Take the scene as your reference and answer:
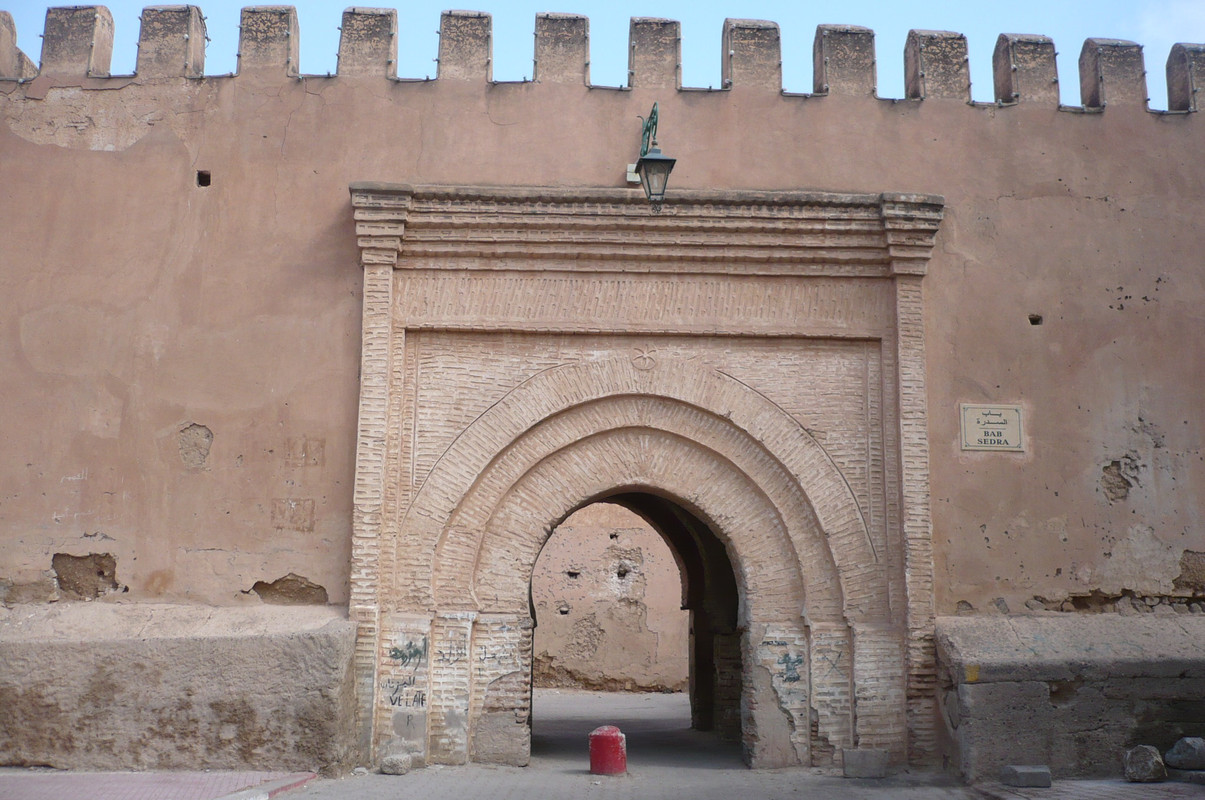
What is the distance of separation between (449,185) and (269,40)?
64.7 inches

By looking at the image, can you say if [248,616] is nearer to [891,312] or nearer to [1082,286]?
[891,312]

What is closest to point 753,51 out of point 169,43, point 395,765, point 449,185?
point 449,185

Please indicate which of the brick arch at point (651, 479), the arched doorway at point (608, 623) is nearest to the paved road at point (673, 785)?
the brick arch at point (651, 479)

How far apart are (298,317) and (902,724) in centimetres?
450

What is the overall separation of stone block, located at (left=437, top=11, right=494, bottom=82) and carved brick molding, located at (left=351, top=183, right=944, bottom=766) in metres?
0.89

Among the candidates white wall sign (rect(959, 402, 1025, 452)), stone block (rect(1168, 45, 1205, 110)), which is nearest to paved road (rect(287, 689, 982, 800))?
white wall sign (rect(959, 402, 1025, 452))

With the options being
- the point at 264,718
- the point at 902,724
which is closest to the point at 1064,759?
the point at 902,724

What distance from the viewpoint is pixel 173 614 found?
6340 mm

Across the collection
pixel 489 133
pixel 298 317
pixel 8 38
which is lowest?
pixel 298 317

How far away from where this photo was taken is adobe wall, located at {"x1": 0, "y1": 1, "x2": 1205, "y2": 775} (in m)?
6.62

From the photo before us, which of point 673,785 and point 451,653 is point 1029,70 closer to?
point 673,785

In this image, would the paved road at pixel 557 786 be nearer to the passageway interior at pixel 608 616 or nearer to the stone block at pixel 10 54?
the stone block at pixel 10 54

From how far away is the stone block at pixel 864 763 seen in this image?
629cm

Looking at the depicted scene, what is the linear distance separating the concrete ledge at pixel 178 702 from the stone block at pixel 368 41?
368 cm
